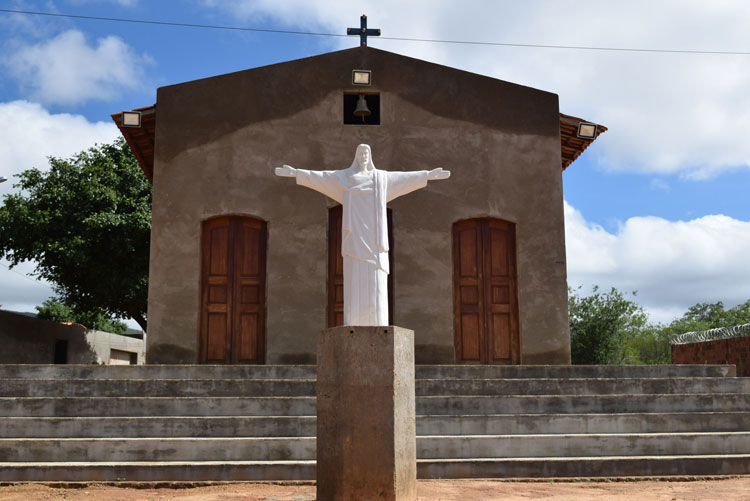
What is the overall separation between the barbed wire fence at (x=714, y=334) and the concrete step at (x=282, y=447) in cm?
698

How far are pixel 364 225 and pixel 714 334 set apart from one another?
11567 mm

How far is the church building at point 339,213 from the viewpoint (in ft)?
42.8

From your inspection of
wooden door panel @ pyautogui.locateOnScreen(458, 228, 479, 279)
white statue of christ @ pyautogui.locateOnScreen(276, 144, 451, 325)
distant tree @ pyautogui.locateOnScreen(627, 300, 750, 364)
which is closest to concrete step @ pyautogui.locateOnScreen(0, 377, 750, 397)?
white statue of christ @ pyautogui.locateOnScreen(276, 144, 451, 325)

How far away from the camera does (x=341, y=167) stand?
13.5m

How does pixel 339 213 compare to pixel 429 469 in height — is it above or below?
above

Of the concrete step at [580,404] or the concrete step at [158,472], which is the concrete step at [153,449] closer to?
the concrete step at [158,472]

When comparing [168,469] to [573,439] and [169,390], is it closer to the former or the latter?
[169,390]

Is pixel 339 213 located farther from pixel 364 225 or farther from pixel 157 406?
pixel 364 225

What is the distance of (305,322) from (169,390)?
3732 millimetres

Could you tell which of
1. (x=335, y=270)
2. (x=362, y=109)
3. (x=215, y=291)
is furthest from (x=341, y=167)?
(x=215, y=291)

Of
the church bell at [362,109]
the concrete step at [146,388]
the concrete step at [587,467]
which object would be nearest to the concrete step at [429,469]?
the concrete step at [587,467]

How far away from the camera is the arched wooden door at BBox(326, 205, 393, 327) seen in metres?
13.2

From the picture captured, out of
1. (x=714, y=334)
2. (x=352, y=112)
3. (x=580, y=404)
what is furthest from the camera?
(x=714, y=334)

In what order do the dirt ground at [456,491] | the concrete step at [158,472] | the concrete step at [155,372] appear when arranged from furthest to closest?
the concrete step at [155,372] < the concrete step at [158,472] < the dirt ground at [456,491]
